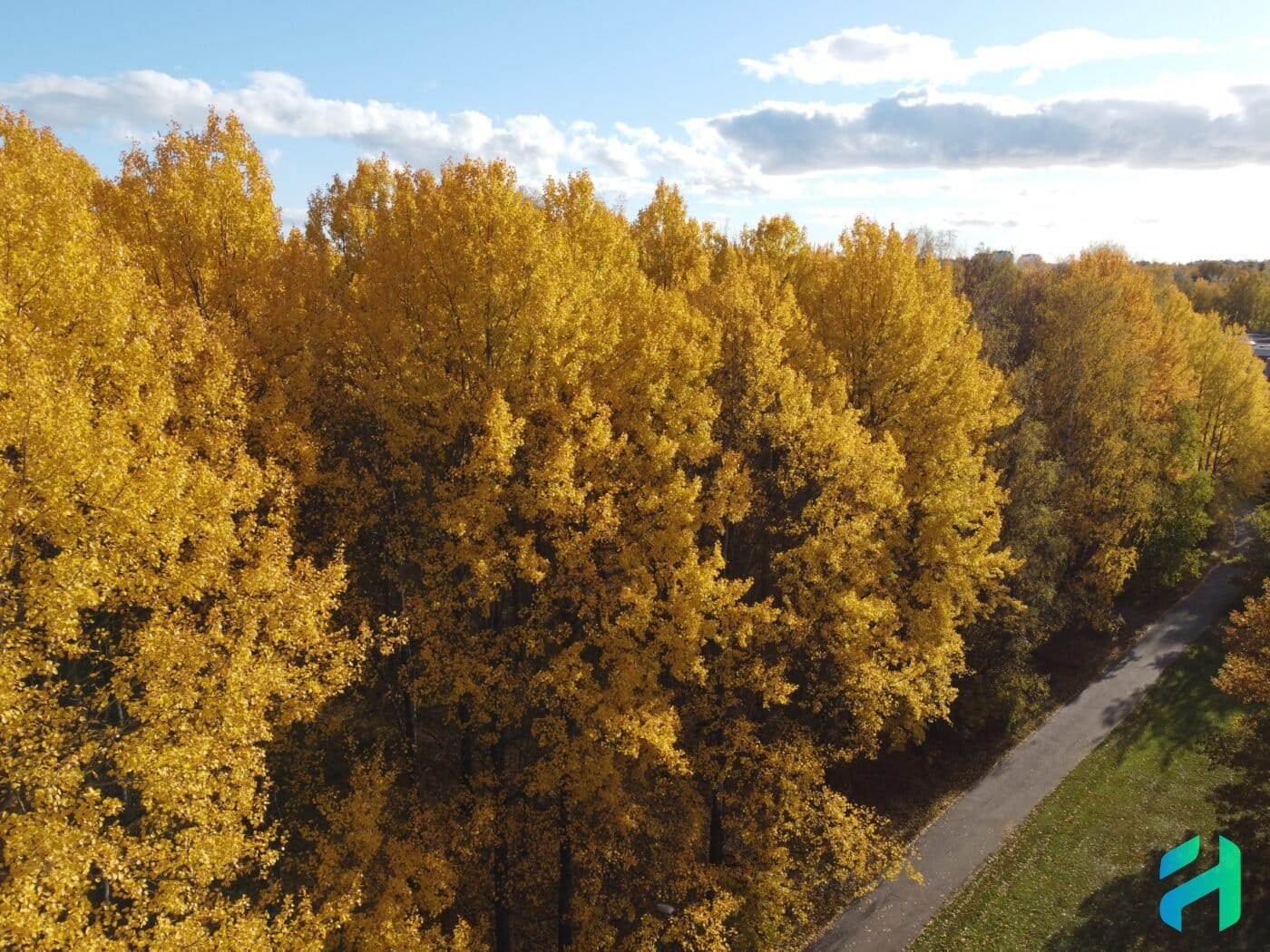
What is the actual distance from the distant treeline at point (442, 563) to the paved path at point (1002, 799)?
1.47 m

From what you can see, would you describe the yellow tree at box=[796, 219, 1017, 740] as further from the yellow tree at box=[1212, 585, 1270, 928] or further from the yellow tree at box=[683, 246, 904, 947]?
the yellow tree at box=[1212, 585, 1270, 928]

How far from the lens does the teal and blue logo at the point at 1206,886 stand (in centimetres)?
2248

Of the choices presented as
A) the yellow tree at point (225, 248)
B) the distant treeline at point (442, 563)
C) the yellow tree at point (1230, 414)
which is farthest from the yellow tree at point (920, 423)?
the yellow tree at point (1230, 414)

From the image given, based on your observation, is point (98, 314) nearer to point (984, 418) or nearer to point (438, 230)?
point (438, 230)

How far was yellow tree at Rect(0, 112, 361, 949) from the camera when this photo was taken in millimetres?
10211

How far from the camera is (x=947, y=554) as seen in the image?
23.6m

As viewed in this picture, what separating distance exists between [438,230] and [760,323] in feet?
31.6

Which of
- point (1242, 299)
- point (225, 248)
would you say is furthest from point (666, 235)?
point (1242, 299)

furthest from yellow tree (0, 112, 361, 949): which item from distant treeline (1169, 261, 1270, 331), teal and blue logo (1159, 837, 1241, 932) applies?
distant treeline (1169, 261, 1270, 331)

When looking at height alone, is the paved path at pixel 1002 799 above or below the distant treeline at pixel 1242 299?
below

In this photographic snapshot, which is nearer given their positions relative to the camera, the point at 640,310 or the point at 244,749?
the point at 244,749

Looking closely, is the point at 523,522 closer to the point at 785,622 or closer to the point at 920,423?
the point at 785,622

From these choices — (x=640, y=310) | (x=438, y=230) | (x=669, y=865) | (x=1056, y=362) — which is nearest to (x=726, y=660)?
(x=669, y=865)

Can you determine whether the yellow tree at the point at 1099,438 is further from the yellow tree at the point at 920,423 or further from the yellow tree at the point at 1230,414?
the yellow tree at the point at 1230,414
